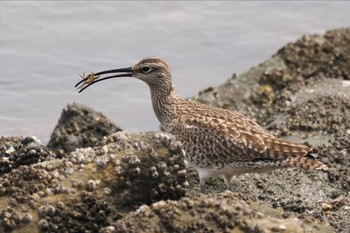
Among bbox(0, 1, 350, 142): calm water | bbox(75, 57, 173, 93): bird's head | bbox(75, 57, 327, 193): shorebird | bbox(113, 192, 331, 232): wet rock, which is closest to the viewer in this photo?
bbox(113, 192, 331, 232): wet rock

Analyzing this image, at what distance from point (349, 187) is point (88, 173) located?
3.29 m

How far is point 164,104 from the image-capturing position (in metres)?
10.2

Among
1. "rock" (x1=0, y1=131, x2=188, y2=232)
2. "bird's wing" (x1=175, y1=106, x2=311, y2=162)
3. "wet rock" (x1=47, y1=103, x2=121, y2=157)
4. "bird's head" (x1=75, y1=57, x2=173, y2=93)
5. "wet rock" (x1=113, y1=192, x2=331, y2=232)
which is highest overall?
"bird's head" (x1=75, y1=57, x2=173, y2=93)

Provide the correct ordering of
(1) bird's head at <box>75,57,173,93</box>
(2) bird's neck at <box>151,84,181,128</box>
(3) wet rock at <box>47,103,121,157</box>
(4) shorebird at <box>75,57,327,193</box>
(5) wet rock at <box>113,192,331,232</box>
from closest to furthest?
(5) wet rock at <box>113,192,331,232</box>, (4) shorebird at <box>75,57,327,193</box>, (2) bird's neck at <box>151,84,181,128</box>, (3) wet rock at <box>47,103,121,157</box>, (1) bird's head at <box>75,57,173,93</box>

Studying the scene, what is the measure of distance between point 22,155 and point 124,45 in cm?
689

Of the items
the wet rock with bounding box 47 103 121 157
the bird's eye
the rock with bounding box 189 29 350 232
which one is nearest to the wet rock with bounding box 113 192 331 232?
the rock with bounding box 189 29 350 232

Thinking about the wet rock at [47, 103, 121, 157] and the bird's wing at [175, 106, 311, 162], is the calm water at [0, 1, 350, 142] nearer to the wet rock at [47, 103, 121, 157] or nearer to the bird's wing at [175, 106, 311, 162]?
the wet rock at [47, 103, 121, 157]

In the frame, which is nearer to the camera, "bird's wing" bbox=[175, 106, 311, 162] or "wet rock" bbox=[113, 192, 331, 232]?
"wet rock" bbox=[113, 192, 331, 232]

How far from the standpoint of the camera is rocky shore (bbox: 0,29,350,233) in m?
6.19

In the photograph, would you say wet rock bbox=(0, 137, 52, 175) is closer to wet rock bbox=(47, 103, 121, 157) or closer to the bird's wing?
the bird's wing

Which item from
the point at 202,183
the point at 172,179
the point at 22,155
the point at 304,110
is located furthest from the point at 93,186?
the point at 304,110

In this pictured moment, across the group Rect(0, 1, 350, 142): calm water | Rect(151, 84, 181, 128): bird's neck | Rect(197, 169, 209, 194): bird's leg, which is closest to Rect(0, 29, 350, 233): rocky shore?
Rect(197, 169, 209, 194): bird's leg

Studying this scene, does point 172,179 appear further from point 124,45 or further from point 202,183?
point 124,45

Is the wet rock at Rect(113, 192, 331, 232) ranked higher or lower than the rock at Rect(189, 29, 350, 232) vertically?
lower
